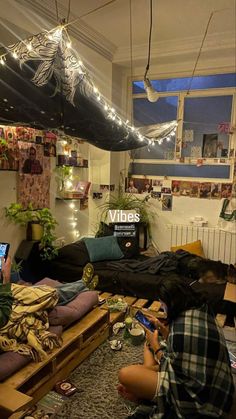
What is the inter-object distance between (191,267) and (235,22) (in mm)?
2543

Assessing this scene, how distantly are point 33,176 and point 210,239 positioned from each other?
88.4 inches

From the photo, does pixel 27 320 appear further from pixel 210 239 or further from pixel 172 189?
pixel 172 189

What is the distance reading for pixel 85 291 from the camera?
250 cm

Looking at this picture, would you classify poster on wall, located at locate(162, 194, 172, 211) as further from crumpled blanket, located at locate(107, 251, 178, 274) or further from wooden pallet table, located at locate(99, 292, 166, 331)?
wooden pallet table, located at locate(99, 292, 166, 331)

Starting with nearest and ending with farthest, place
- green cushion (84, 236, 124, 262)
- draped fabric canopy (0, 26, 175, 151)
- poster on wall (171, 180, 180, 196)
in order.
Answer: draped fabric canopy (0, 26, 175, 151)
green cushion (84, 236, 124, 262)
poster on wall (171, 180, 180, 196)

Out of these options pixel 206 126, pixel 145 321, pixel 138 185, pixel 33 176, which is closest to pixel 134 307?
pixel 145 321

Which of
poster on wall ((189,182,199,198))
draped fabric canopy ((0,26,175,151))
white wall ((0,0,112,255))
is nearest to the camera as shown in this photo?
draped fabric canopy ((0,26,175,151))

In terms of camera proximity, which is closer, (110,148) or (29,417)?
(29,417)

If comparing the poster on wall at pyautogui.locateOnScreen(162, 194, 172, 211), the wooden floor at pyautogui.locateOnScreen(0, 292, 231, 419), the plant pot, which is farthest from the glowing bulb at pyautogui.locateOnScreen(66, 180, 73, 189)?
→ the wooden floor at pyautogui.locateOnScreen(0, 292, 231, 419)

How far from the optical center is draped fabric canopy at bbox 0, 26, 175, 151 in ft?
5.79

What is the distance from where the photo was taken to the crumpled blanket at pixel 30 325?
5.82 feet

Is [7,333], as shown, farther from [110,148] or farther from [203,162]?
[203,162]

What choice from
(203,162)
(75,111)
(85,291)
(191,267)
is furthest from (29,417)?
(203,162)

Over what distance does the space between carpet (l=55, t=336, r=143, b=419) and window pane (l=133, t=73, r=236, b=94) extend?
321cm
